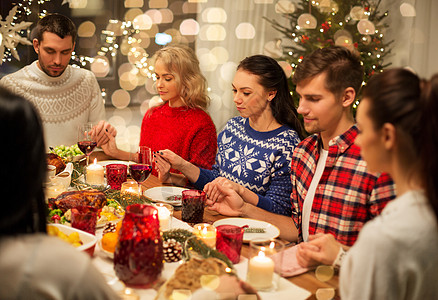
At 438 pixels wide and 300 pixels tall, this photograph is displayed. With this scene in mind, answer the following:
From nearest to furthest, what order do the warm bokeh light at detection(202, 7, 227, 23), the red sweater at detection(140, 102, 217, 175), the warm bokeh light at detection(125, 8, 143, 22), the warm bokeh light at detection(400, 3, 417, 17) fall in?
the red sweater at detection(140, 102, 217, 175) < the warm bokeh light at detection(400, 3, 417, 17) < the warm bokeh light at detection(125, 8, 143, 22) < the warm bokeh light at detection(202, 7, 227, 23)

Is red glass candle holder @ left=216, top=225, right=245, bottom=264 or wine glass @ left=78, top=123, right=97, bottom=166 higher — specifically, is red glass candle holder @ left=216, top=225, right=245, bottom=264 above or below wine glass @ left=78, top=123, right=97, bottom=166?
below

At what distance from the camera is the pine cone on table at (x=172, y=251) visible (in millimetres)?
1266

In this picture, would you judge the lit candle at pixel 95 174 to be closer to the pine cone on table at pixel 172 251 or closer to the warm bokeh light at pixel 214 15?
the pine cone on table at pixel 172 251

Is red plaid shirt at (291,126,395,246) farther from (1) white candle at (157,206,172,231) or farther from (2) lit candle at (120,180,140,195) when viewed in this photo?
(2) lit candle at (120,180,140,195)

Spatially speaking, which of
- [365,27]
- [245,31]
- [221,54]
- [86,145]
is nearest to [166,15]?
[221,54]

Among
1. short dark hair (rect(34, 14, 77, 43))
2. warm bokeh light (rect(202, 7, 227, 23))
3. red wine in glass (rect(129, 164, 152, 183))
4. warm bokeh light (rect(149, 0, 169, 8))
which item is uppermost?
warm bokeh light (rect(149, 0, 169, 8))

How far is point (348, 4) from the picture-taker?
4.06 metres

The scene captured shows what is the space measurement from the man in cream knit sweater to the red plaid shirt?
2247mm

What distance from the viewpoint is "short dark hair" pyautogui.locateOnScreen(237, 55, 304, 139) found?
2.30m

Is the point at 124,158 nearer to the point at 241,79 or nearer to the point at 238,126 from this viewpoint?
the point at 238,126

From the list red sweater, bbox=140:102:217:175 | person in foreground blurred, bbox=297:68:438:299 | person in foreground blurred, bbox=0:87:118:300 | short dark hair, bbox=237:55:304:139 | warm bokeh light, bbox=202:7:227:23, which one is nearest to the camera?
person in foreground blurred, bbox=0:87:118:300

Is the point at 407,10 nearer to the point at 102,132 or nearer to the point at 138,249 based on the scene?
the point at 102,132

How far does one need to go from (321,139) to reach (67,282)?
1.38m

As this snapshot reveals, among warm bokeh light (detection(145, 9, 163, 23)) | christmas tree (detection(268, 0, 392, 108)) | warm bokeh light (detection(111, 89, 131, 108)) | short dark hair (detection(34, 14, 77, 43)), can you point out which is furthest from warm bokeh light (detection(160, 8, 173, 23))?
short dark hair (detection(34, 14, 77, 43))
